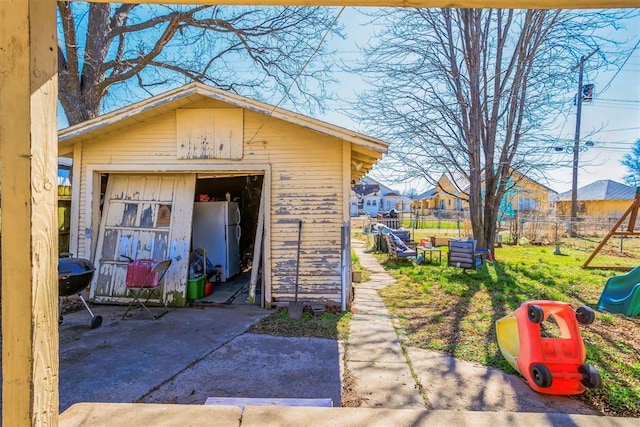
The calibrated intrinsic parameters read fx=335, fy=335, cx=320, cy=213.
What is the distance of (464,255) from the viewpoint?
821 cm

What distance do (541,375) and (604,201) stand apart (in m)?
34.1

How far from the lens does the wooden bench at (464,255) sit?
26.7ft

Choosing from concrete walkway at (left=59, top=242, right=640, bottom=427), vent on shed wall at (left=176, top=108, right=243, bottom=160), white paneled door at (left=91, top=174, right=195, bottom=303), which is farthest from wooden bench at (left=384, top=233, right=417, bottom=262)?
white paneled door at (left=91, top=174, right=195, bottom=303)

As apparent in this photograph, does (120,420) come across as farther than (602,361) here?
No

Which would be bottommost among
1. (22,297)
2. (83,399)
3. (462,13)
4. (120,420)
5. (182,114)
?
(83,399)

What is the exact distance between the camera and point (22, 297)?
1.13 metres

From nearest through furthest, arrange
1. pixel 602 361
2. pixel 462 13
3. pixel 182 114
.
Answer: pixel 602 361, pixel 182 114, pixel 462 13

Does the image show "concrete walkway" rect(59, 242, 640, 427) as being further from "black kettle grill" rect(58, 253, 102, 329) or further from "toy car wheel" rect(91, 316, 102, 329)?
"black kettle grill" rect(58, 253, 102, 329)

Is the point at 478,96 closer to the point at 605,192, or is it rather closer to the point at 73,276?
the point at 73,276

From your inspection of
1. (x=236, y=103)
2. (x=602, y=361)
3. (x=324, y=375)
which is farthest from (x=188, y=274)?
(x=602, y=361)

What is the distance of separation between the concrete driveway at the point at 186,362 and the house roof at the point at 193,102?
2.91 m

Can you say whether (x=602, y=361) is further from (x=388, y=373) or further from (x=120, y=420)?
(x=120, y=420)

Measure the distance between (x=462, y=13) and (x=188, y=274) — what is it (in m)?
9.81

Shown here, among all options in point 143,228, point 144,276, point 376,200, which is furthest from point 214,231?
point 376,200
